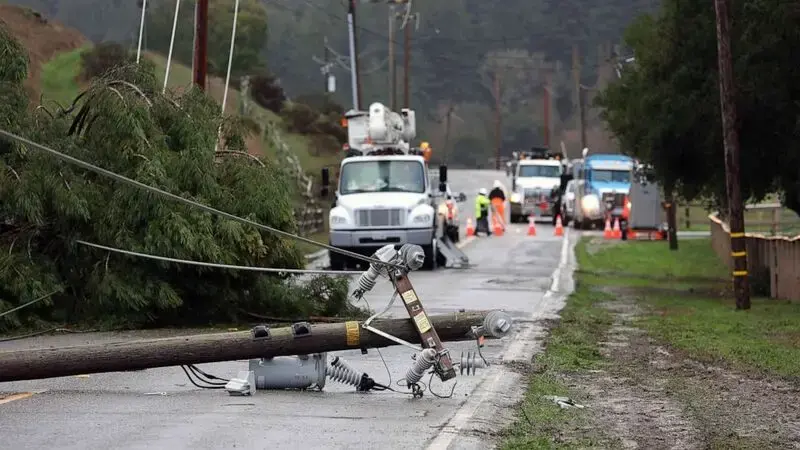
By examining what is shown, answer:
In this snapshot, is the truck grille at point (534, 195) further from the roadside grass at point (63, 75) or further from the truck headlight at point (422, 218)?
the truck headlight at point (422, 218)

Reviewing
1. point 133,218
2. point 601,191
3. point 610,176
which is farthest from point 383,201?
point 610,176

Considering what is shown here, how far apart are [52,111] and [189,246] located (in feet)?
10.7

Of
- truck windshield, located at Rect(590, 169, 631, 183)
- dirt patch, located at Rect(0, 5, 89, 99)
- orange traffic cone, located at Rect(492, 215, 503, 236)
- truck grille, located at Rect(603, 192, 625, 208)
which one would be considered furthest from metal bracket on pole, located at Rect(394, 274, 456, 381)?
dirt patch, located at Rect(0, 5, 89, 99)

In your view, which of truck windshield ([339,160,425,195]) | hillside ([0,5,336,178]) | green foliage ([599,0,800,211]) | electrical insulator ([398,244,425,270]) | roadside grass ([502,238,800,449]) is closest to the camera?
roadside grass ([502,238,800,449])

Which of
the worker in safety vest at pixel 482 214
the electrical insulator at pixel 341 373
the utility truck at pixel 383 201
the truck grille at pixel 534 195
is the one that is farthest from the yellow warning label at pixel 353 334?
the truck grille at pixel 534 195

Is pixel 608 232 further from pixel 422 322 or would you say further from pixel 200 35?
pixel 422 322

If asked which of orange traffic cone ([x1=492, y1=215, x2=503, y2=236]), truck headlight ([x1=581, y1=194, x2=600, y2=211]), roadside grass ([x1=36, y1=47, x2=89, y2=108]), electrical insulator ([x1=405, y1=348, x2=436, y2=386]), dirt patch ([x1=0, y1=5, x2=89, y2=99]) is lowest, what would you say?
electrical insulator ([x1=405, y1=348, x2=436, y2=386])

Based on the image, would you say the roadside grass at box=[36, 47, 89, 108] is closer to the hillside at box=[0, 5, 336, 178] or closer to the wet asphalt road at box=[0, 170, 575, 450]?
the hillside at box=[0, 5, 336, 178]

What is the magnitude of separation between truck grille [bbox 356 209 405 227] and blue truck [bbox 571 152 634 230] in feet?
87.8

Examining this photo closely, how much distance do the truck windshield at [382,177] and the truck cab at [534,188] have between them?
31005 millimetres

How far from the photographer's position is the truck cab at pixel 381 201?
3012 cm

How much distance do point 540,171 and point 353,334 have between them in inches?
2101

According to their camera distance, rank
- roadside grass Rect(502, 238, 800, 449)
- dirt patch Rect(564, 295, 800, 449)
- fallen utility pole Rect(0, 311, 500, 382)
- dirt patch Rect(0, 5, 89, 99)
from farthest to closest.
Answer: dirt patch Rect(0, 5, 89, 99), fallen utility pole Rect(0, 311, 500, 382), roadside grass Rect(502, 238, 800, 449), dirt patch Rect(564, 295, 800, 449)

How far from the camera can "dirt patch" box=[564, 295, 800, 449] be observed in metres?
10.1
